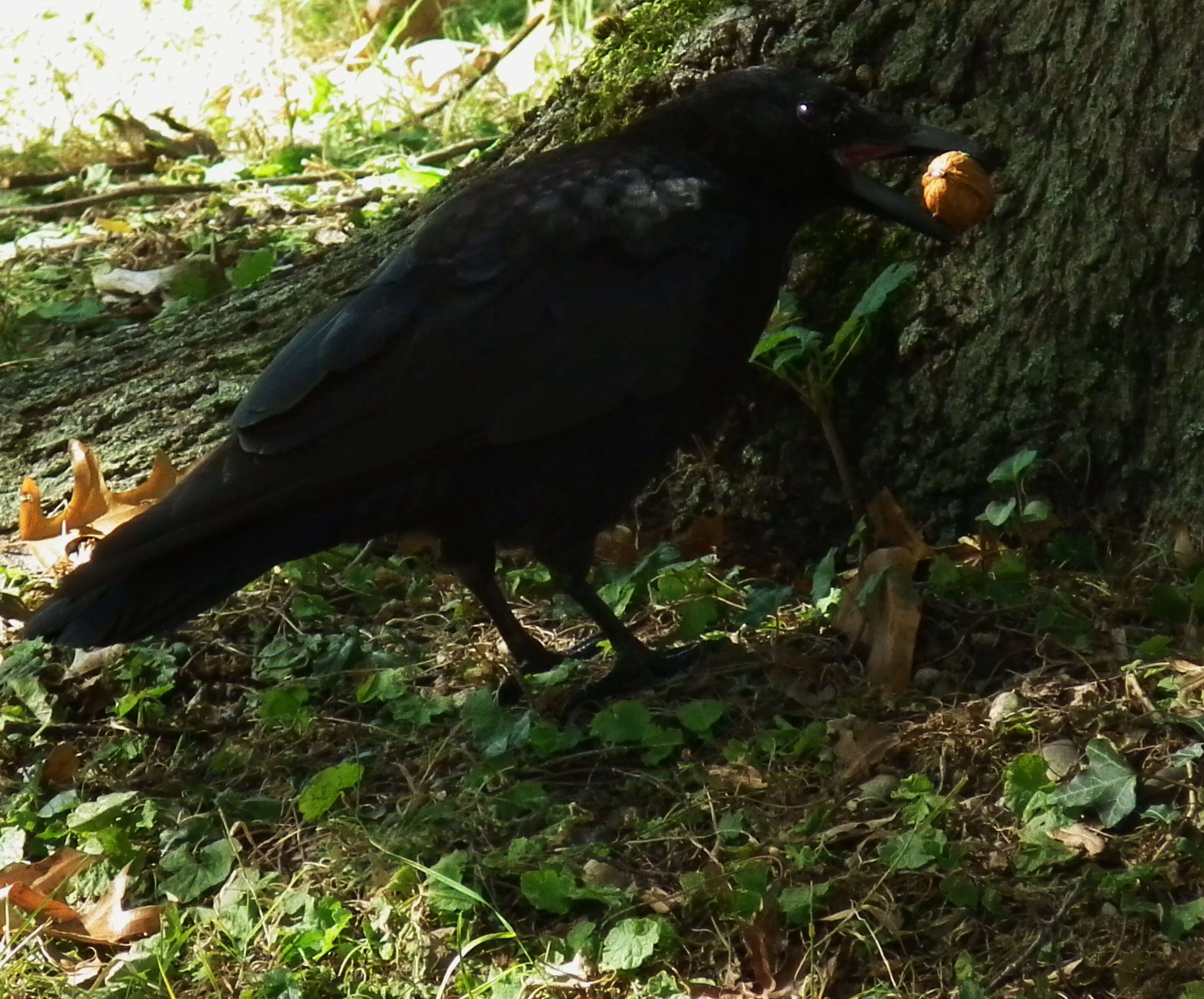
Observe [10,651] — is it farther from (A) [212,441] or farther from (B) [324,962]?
(B) [324,962]

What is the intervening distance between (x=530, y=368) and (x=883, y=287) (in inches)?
33.6

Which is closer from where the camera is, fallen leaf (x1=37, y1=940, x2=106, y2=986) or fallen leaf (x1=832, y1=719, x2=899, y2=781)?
fallen leaf (x1=37, y1=940, x2=106, y2=986)

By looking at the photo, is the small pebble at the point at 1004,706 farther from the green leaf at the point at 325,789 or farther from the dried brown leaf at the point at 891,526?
the green leaf at the point at 325,789

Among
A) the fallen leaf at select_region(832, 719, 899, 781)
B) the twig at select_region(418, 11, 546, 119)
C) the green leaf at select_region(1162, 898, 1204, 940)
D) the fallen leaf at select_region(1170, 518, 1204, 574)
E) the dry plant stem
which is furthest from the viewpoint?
the twig at select_region(418, 11, 546, 119)

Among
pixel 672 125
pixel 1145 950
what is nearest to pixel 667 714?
pixel 1145 950

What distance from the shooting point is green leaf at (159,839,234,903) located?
277 cm

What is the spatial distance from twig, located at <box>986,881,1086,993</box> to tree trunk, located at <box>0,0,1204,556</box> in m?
1.11

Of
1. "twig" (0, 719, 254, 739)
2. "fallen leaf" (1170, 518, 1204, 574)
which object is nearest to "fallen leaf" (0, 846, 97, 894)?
"twig" (0, 719, 254, 739)

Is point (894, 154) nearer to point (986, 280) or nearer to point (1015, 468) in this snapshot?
point (986, 280)

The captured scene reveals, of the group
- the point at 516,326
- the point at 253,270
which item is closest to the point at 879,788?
the point at 516,326

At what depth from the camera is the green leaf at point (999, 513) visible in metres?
3.29

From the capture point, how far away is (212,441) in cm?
410

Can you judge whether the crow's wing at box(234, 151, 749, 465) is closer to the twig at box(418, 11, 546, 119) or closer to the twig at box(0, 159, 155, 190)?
the twig at box(418, 11, 546, 119)

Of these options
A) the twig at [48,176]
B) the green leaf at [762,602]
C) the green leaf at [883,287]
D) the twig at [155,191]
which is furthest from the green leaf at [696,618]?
the twig at [48,176]
